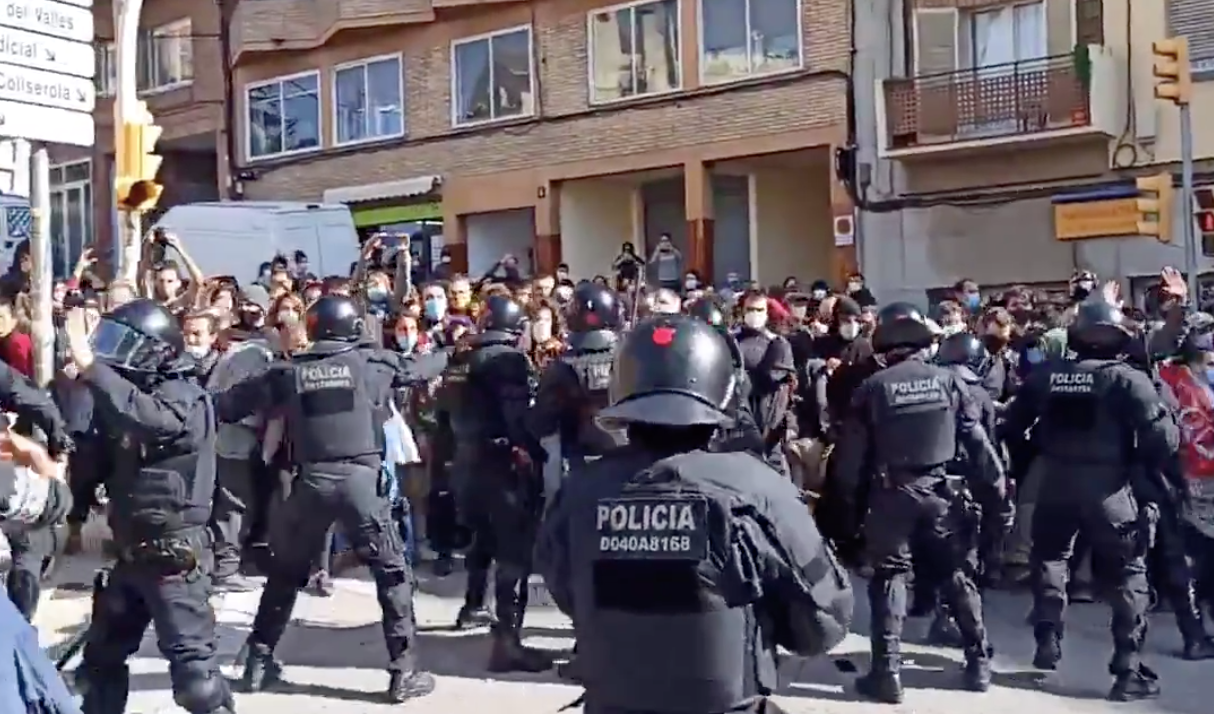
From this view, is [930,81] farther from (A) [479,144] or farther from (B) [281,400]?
(B) [281,400]

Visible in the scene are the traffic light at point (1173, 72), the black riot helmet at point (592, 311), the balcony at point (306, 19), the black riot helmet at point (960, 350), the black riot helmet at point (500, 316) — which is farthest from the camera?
the balcony at point (306, 19)

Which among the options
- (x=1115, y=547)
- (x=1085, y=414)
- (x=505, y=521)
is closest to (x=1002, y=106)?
(x=1085, y=414)

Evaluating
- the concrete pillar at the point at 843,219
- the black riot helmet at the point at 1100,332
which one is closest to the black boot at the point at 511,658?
the black riot helmet at the point at 1100,332

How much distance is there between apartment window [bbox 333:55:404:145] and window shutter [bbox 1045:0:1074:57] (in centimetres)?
1041

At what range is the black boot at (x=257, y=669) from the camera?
7.56m

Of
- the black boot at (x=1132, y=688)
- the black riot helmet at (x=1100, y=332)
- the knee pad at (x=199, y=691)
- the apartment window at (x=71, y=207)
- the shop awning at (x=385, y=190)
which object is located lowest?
the black boot at (x=1132, y=688)

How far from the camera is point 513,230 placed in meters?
23.3

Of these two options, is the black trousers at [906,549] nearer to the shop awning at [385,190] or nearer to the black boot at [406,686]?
the black boot at [406,686]

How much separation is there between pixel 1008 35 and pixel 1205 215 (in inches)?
200

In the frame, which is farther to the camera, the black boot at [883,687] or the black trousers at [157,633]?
the black boot at [883,687]

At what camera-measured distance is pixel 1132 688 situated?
7.38 metres

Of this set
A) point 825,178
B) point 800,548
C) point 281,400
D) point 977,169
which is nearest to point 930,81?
point 977,169

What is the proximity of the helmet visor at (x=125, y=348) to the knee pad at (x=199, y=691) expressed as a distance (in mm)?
1243

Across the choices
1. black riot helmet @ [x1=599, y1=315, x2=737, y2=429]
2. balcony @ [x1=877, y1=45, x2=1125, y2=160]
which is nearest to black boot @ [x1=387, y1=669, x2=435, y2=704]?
black riot helmet @ [x1=599, y1=315, x2=737, y2=429]
